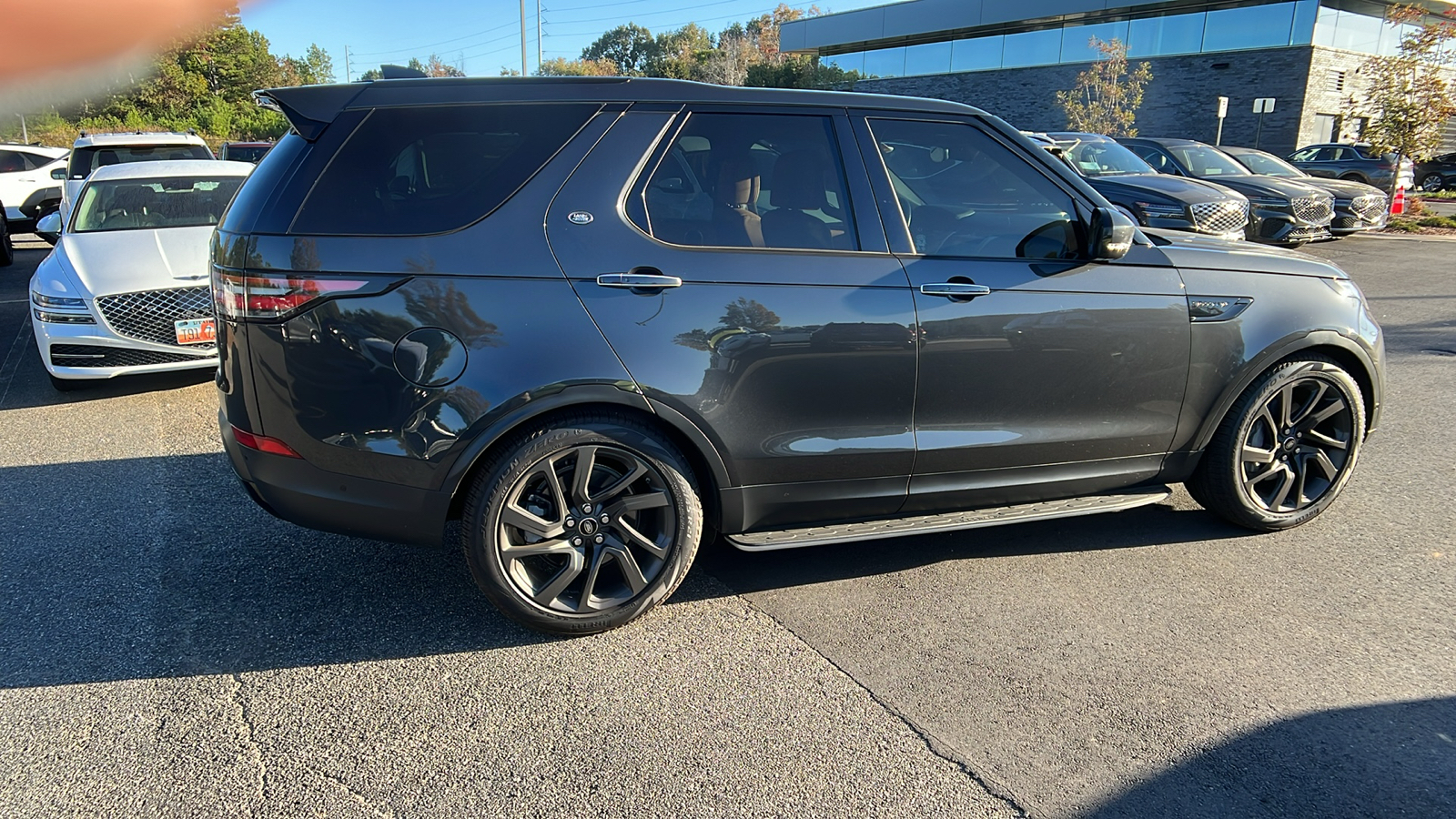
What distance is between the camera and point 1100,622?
134 inches

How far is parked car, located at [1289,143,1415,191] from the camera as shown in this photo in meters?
22.7

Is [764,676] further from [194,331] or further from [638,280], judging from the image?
[194,331]

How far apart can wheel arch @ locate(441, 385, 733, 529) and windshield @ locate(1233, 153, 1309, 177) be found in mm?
15521

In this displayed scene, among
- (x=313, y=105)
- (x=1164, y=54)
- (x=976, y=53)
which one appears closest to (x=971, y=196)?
(x=313, y=105)

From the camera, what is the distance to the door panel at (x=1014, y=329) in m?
3.47

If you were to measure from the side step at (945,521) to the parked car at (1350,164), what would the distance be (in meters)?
22.8

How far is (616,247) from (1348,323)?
3.27 metres

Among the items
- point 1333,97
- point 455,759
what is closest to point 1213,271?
point 455,759

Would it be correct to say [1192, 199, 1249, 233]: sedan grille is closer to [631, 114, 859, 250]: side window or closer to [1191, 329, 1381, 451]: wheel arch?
[1191, 329, 1381, 451]: wheel arch

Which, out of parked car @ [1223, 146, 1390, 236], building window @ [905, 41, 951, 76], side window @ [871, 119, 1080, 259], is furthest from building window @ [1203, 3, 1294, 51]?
side window @ [871, 119, 1080, 259]

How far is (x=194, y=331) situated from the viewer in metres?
6.47

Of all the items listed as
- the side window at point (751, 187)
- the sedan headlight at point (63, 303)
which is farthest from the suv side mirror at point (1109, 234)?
the sedan headlight at point (63, 303)

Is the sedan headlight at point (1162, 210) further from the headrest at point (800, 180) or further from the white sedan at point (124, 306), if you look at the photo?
the white sedan at point (124, 306)

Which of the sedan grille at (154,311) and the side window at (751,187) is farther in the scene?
the sedan grille at (154,311)
